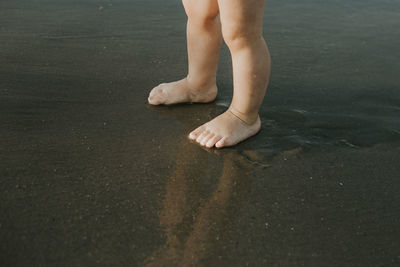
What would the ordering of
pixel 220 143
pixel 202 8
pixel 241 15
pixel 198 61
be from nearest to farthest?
pixel 241 15, pixel 220 143, pixel 202 8, pixel 198 61

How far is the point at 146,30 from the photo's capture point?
298 cm

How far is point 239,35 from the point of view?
5.58 ft

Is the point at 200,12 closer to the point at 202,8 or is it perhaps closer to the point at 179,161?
the point at 202,8

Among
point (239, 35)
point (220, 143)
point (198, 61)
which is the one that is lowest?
point (220, 143)

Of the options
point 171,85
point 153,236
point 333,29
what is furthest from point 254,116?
point 333,29

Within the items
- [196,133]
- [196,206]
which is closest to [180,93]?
[196,133]

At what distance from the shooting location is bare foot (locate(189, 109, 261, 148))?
1787 mm

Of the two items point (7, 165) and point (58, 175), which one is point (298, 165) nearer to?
point (58, 175)

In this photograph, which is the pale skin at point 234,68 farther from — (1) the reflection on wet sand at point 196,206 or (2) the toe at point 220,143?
(1) the reflection on wet sand at point 196,206

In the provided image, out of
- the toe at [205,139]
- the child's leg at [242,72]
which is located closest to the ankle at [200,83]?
the child's leg at [242,72]

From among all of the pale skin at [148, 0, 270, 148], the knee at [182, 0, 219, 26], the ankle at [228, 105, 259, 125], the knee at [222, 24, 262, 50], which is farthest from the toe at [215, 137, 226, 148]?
the knee at [182, 0, 219, 26]

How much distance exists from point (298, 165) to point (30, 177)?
0.89m

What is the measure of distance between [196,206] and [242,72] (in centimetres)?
59

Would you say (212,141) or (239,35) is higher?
(239,35)
